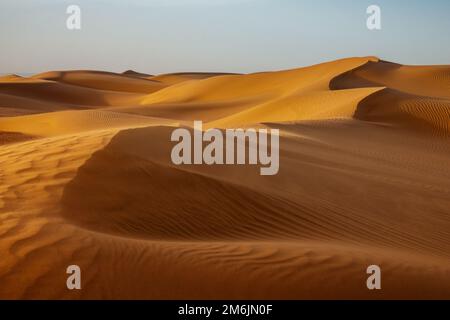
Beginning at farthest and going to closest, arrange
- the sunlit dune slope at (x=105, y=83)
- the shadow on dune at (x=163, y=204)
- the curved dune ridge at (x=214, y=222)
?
the sunlit dune slope at (x=105, y=83) → the shadow on dune at (x=163, y=204) → the curved dune ridge at (x=214, y=222)

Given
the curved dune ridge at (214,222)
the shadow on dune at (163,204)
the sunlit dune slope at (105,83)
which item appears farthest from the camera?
the sunlit dune slope at (105,83)

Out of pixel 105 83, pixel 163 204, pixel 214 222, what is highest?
pixel 105 83

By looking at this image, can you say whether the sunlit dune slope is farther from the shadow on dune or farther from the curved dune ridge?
the shadow on dune

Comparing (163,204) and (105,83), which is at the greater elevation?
(105,83)

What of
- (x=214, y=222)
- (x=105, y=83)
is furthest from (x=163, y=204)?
(x=105, y=83)

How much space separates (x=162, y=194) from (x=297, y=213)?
5.69 feet

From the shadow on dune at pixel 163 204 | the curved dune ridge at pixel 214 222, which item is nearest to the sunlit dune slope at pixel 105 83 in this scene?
the curved dune ridge at pixel 214 222

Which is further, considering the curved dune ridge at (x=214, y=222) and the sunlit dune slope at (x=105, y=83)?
the sunlit dune slope at (x=105, y=83)

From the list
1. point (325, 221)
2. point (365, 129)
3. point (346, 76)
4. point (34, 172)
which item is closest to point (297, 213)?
point (325, 221)

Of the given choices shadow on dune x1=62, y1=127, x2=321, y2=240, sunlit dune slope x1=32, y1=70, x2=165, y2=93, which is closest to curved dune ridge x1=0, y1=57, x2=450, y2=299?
shadow on dune x1=62, y1=127, x2=321, y2=240

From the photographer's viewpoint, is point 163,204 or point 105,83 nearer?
point 163,204

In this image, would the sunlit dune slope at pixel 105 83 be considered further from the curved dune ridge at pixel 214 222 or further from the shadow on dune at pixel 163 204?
the shadow on dune at pixel 163 204

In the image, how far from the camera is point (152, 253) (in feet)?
13.0

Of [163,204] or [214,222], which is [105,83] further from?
[214,222]
